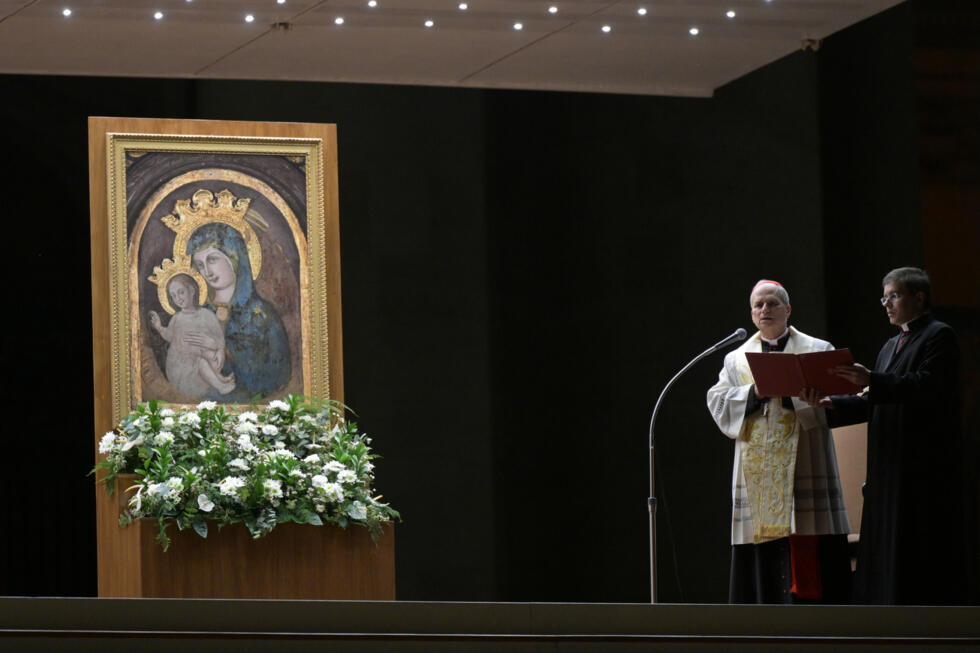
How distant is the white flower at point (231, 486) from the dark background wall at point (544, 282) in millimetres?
2552

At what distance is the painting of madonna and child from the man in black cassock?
2216 mm

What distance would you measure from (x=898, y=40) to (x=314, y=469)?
3.57 m

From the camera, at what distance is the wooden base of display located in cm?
491

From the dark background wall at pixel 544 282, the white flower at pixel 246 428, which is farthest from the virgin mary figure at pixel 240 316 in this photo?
the dark background wall at pixel 544 282

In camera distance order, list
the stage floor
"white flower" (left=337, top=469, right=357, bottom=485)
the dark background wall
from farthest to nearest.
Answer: the dark background wall
"white flower" (left=337, top=469, right=357, bottom=485)
the stage floor

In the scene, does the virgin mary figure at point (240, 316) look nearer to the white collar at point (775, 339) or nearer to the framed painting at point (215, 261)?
the framed painting at point (215, 261)

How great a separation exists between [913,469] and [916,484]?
51mm

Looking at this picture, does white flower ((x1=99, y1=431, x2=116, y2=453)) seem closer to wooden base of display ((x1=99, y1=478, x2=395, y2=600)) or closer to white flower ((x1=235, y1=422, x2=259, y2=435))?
wooden base of display ((x1=99, y1=478, x2=395, y2=600))

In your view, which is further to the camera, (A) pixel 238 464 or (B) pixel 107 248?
(B) pixel 107 248

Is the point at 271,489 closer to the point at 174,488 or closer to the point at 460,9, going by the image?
the point at 174,488

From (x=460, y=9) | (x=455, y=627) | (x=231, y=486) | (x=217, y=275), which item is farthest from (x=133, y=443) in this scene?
(x=460, y=9)

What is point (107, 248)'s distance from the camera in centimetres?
575

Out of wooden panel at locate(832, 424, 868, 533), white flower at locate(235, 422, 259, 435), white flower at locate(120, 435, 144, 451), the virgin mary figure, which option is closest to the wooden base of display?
white flower at locate(120, 435, 144, 451)

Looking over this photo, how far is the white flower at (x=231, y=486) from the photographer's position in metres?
4.91
